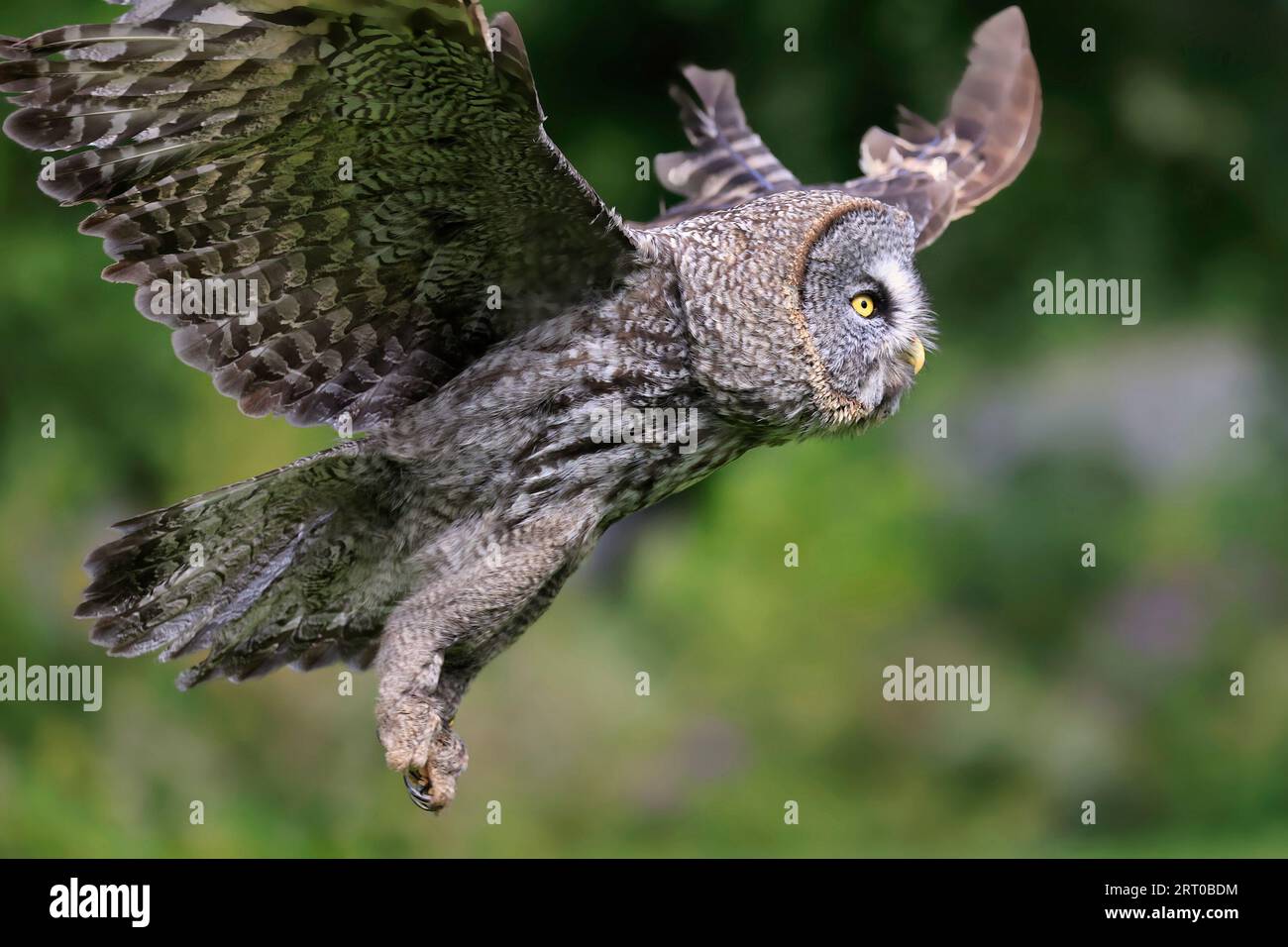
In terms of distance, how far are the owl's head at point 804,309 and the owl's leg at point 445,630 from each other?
0.47m

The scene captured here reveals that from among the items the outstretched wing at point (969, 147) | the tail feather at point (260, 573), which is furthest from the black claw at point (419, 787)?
the outstretched wing at point (969, 147)

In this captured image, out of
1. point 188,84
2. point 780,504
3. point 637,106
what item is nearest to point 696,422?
point 188,84

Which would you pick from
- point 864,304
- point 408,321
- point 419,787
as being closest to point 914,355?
point 864,304

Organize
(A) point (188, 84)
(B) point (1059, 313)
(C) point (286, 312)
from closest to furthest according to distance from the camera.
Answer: (A) point (188, 84)
(C) point (286, 312)
(B) point (1059, 313)

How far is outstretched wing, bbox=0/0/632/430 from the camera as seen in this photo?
2881 mm

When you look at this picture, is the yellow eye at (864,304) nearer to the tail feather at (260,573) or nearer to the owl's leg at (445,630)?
the owl's leg at (445,630)

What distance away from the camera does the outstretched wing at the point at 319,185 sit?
9.45 feet

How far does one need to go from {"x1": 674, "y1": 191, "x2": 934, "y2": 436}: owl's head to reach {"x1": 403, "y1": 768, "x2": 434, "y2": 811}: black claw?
988 millimetres

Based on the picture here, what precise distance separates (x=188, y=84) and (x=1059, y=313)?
534 centimetres

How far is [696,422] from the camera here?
3383 mm

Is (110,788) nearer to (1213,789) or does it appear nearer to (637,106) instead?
(637,106)

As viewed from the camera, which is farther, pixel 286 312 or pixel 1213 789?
pixel 1213 789

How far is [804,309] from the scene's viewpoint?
11.4ft

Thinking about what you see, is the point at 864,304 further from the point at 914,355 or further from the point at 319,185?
the point at 319,185
